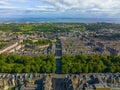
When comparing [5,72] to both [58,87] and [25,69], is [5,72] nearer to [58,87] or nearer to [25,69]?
[25,69]

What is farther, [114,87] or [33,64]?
[33,64]

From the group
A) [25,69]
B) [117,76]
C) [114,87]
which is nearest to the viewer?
[114,87]

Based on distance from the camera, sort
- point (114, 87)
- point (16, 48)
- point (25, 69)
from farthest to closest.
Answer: point (16, 48), point (25, 69), point (114, 87)

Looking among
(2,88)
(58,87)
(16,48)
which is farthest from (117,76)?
(16,48)

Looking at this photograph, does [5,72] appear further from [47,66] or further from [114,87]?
[114,87]

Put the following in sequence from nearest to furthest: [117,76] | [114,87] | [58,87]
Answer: [114,87]
[58,87]
[117,76]

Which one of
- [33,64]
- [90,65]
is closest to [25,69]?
[33,64]

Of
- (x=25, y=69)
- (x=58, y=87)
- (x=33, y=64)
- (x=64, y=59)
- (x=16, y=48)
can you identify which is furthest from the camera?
(x=16, y=48)

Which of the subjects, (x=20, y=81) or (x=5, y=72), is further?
(x=5, y=72)
